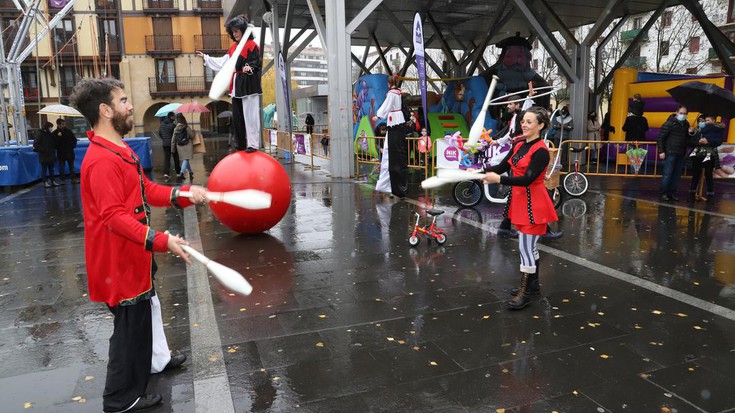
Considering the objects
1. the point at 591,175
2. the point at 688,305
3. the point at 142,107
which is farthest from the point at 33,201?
the point at 142,107

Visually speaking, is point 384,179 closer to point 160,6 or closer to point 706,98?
point 706,98

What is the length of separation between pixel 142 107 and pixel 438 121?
33.4 metres

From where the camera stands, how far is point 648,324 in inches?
185

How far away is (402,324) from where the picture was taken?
475 centimetres

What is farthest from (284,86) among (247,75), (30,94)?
(30,94)

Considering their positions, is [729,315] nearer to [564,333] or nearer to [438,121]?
[564,333]

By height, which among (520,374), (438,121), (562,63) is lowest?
(520,374)

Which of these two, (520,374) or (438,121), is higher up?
(438,121)

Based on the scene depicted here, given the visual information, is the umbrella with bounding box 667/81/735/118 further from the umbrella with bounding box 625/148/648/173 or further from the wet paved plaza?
the wet paved plaza

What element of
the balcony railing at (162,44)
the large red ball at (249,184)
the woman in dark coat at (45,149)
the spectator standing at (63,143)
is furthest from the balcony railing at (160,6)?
the large red ball at (249,184)

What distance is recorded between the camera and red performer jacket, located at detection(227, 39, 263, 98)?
748 centimetres

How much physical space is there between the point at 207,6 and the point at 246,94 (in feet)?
144

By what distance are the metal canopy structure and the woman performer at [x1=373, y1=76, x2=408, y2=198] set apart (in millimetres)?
2927

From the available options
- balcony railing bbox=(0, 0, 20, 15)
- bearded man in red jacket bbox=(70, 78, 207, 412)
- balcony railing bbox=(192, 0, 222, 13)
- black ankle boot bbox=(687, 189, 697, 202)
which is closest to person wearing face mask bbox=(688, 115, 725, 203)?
black ankle boot bbox=(687, 189, 697, 202)
